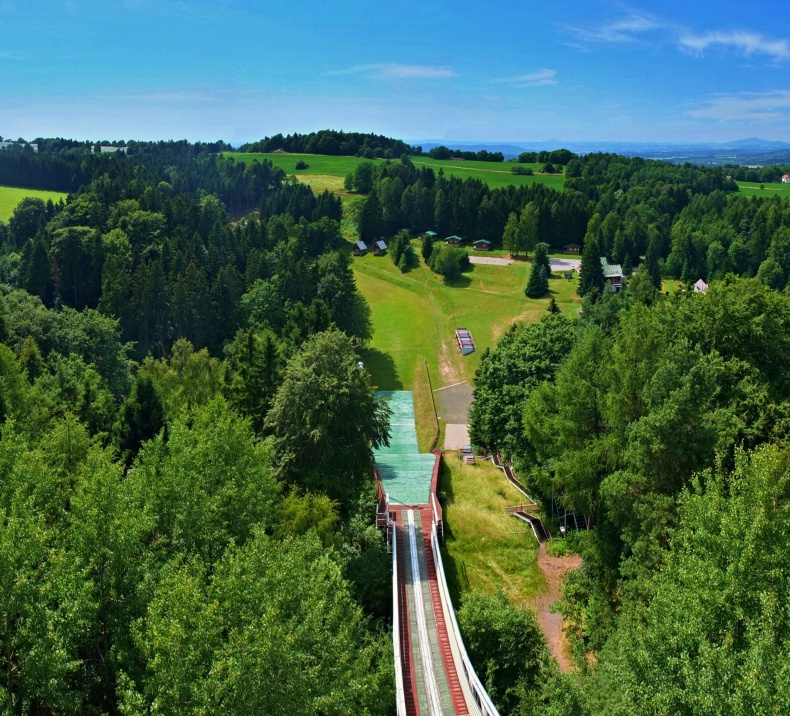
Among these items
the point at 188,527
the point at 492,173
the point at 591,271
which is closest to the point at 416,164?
the point at 492,173

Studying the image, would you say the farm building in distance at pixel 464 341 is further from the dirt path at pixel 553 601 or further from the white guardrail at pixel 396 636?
the white guardrail at pixel 396 636

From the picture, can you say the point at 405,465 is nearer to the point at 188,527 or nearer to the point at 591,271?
the point at 188,527

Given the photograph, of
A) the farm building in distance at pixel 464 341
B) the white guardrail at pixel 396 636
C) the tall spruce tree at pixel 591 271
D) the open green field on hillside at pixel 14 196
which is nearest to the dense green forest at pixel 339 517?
the white guardrail at pixel 396 636

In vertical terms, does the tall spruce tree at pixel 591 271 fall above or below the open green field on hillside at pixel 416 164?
below

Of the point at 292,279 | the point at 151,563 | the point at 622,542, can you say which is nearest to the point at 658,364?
the point at 622,542

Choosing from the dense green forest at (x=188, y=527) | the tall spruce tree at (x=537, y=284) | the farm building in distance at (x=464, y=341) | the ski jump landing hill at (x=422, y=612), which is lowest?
the ski jump landing hill at (x=422, y=612)

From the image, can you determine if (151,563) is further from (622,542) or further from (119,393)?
(119,393)

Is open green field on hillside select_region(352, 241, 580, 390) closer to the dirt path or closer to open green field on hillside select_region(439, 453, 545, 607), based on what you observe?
open green field on hillside select_region(439, 453, 545, 607)

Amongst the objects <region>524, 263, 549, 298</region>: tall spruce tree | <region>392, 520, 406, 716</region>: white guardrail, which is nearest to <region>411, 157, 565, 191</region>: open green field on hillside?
<region>524, 263, 549, 298</region>: tall spruce tree

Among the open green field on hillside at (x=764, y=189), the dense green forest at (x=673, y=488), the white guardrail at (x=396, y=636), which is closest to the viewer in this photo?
the dense green forest at (x=673, y=488)
